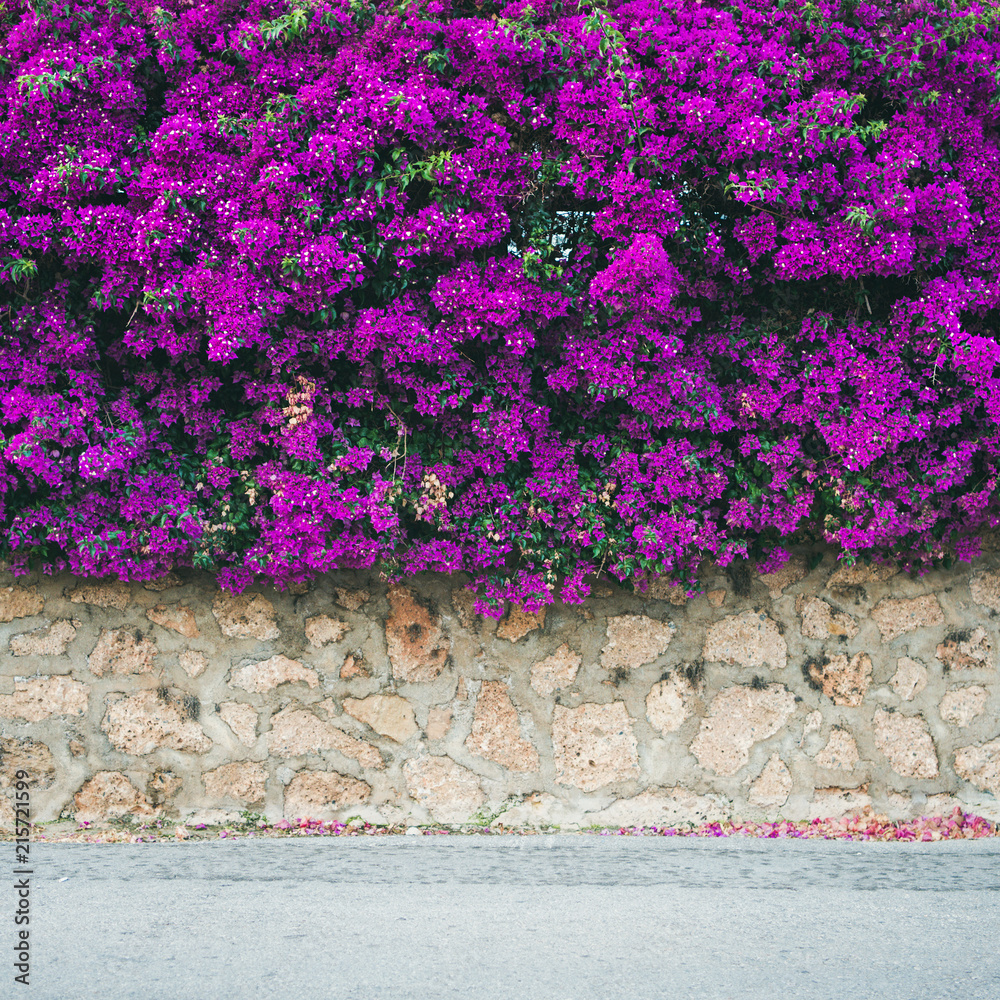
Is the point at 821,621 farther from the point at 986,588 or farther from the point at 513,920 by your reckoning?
the point at 513,920

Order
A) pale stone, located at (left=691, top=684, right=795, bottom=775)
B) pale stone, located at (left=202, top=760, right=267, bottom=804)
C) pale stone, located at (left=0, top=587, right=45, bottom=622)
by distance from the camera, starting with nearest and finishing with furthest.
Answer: pale stone, located at (left=0, top=587, right=45, bottom=622), pale stone, located at (left=202, top=760, right=267, bottom=804), pale stone, located at (left=691, top=684, right=795, bottom=775)

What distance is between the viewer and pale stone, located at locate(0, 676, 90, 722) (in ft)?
13.6

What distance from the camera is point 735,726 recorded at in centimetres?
435

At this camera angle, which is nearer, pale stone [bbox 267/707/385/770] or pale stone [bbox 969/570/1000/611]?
pale stone [bbox 267/707/385/770]

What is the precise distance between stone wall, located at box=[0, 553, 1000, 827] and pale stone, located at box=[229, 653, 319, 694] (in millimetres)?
12

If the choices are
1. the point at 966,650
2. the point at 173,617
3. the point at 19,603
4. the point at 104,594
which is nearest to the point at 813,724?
the point at 966,650

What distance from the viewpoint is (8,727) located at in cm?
415

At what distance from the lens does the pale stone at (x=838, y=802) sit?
Answer: 4371mm

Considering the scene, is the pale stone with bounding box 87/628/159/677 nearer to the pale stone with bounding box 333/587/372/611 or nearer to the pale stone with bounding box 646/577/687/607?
the pale stone with bounding box 333/587/372/611

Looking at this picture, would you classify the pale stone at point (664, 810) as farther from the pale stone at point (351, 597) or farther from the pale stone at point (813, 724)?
the pale stone at point (351, 597)

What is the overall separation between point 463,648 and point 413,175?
2309 mm

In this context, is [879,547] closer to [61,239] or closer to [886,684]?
[886,684]

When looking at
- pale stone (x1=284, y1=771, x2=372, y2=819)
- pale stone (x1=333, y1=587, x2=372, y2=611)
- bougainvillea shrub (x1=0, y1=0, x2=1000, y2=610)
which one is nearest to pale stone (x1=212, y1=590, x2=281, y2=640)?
bougainvillea shrub (x1=0, y1=0, x2=1000, y2=610)

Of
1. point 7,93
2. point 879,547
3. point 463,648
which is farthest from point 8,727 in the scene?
point 879,547
